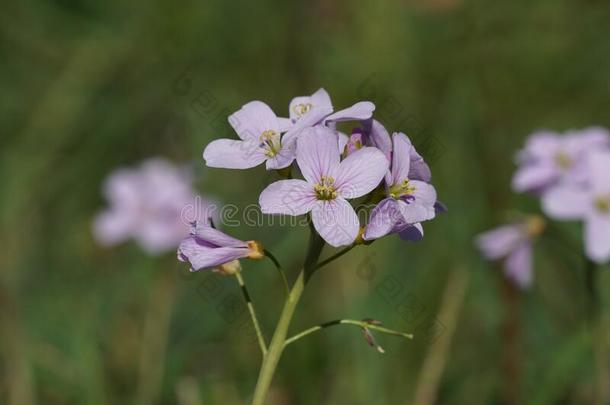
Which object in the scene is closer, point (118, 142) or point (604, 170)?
point (604, 170)

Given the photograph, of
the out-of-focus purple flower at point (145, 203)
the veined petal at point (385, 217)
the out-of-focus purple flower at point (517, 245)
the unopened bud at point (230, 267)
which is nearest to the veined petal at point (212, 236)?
the unopened bud at point (230, 267)

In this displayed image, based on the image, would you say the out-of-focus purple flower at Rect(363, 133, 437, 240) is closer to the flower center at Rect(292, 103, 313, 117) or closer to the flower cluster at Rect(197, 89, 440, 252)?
the flower cluster at Rect(197, 89, 440, 252)

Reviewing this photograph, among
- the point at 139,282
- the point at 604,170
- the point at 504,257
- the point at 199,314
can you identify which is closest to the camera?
the point at 604,170

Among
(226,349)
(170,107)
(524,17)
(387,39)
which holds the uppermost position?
(524,17)

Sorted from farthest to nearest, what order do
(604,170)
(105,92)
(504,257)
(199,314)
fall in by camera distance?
(105,92), (199,314), (504,257), (604,170)

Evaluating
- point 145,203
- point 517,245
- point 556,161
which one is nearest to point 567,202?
point 556,161

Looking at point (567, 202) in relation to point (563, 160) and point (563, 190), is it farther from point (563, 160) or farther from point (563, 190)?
point (563, 160)

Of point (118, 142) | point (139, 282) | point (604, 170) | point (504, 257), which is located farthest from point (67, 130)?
point (604, 170)

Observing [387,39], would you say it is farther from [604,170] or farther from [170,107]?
[604,170]
